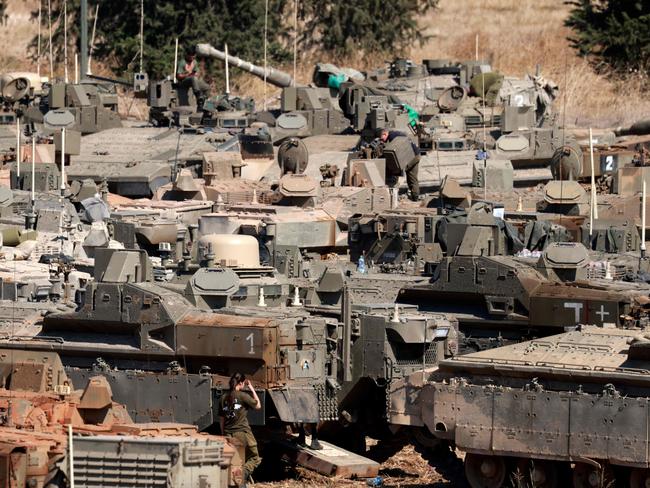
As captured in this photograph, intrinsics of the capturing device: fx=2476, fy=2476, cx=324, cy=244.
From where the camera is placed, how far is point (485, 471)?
97.5 feet

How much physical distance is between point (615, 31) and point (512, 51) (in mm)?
6423

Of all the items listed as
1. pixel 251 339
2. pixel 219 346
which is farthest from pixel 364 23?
pixel 251 339

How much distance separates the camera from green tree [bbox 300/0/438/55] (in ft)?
245

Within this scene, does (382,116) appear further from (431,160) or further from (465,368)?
(465,368)

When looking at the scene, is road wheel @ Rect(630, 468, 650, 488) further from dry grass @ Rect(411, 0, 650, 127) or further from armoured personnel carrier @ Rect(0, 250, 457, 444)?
dry grass @ Rect(411, 0, 650, 127)

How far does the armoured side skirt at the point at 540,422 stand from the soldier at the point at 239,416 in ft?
7.07

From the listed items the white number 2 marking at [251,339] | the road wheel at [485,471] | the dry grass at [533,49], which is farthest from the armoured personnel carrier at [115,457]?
the dry grass at [533,49]

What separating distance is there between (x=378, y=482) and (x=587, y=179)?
22471 millimetres

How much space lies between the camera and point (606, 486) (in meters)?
28.7

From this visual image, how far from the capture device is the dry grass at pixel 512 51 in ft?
228

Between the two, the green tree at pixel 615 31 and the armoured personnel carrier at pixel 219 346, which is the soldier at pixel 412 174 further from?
the green tree at pixel 615 31

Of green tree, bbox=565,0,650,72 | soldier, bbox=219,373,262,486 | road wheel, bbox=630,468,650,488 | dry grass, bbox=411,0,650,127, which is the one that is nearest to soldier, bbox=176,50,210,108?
dry grass, bbox=411,0,650,127

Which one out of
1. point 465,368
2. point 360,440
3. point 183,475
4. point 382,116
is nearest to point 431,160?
point 382,116

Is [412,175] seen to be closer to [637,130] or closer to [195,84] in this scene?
[195,84]
